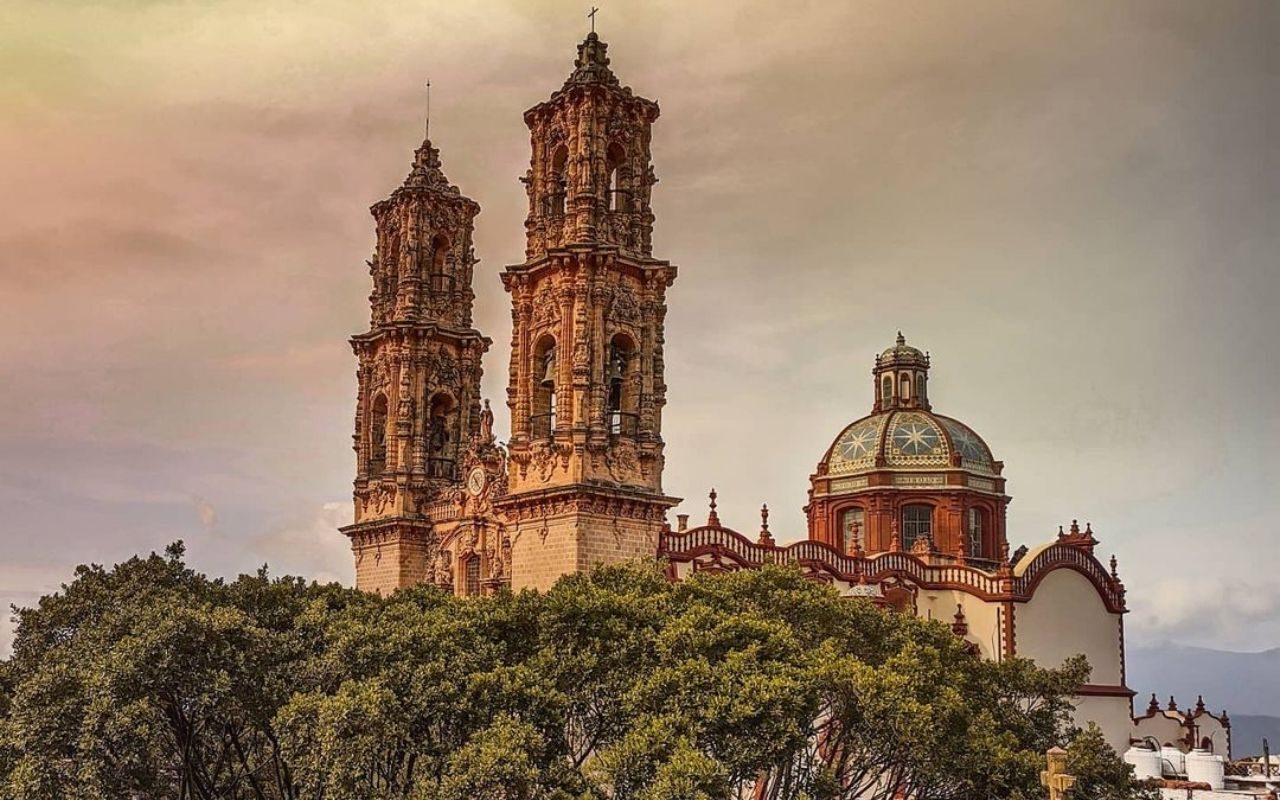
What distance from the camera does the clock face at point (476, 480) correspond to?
4216cm

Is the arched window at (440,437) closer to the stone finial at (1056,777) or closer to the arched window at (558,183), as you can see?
the arched window at (558,183)

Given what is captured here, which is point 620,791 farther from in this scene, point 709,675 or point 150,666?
point 150,666

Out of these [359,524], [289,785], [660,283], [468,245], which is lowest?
[289,785]

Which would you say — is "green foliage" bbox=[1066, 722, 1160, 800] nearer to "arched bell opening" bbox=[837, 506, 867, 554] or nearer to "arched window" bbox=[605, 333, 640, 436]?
"arched window" bbox=[605, 333, 640, 436]

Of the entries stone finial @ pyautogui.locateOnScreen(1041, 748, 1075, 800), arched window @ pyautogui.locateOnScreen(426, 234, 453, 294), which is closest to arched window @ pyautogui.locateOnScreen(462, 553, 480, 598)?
arched window @ pyautogui.locateOnScreen(426, 234, 453, 294)

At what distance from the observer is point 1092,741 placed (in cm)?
2698

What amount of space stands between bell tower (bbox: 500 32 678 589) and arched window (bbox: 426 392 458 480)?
1021 cm

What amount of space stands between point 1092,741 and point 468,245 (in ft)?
99.1

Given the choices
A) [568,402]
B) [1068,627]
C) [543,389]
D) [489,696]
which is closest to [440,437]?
[543,389]

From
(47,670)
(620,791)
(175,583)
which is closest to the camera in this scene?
(620,791)

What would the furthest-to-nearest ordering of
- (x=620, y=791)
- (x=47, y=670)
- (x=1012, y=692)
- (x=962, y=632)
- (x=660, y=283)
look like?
(x=962, y=632) → (x=660, y=283) → (x=1012, y=692) → (x=47, y=670) → (x=620, y=791)

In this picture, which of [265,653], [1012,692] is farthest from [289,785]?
[1012,692]

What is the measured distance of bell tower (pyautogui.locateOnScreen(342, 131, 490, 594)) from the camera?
147ft

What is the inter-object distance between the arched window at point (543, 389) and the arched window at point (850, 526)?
18814 mm
